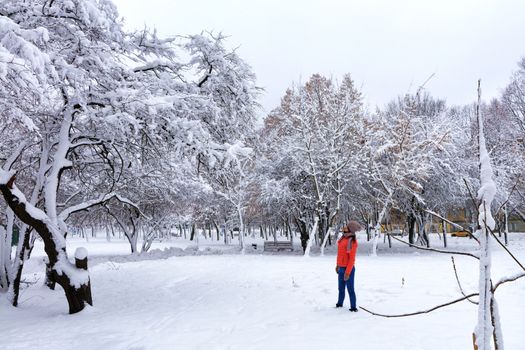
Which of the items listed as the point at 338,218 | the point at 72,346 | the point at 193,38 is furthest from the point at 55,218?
the point at 338,218

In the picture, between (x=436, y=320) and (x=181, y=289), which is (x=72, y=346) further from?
(x=436, y=320)

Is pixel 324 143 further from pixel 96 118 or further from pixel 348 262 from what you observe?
pixel 96 118

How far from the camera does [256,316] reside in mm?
7180

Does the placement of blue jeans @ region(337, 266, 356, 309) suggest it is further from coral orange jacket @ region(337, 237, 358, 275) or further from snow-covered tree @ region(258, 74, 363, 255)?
snow-covered tree @ region(258, 74, 363, 255)

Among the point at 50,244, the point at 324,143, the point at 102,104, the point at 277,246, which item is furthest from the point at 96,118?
the point at 277,246

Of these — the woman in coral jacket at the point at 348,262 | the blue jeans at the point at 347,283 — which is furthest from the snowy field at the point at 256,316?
the woman in coral jacket at the point at 348,262

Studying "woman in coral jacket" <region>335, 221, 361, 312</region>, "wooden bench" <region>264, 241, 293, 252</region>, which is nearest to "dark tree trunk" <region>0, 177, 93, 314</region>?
"woman in coral jacket" <region>335, 221, 361, 312</region>

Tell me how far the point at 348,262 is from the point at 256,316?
2020 millimetres

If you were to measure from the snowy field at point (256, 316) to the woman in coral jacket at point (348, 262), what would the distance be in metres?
0.37

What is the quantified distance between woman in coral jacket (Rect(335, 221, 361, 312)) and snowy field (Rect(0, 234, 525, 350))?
0.37 metres

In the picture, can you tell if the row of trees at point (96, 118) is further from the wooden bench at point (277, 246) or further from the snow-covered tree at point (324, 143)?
the wooden bench at point (277, 246)

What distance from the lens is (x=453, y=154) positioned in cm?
2391

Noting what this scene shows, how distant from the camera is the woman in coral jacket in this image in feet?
23.2

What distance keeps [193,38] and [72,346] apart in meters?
6.50
